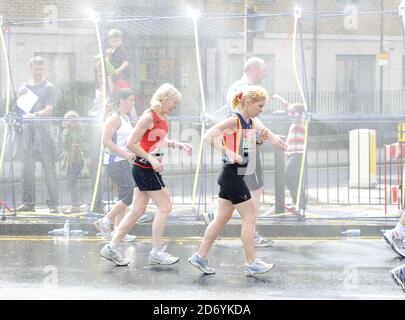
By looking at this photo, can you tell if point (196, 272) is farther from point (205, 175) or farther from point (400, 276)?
point (205, 175)

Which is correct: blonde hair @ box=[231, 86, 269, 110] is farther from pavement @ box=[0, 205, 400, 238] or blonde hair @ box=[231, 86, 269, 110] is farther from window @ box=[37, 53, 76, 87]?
window @ box=[37, 53, 76, 87]

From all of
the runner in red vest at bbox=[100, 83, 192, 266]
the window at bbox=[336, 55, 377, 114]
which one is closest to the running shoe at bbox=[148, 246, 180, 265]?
the runner in red vest at bbox=[100, 83, 192, 266]

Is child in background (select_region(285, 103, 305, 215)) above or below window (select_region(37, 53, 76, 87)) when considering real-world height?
below

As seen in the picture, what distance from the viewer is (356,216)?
36.3 ft

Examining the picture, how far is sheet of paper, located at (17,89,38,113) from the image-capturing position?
1161cm

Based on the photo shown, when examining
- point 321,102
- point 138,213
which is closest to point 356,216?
point 138,213

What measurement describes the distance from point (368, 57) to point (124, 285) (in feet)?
64.2

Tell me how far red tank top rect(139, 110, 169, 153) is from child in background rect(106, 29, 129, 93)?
11.3ft

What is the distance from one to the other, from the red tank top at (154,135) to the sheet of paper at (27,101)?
361 cm

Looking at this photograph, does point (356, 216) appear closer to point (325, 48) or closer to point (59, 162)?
point (59, 162)

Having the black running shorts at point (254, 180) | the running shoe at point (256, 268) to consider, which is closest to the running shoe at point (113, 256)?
the running shoe at point (256, 268)

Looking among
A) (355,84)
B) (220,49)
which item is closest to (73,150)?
(220,49)

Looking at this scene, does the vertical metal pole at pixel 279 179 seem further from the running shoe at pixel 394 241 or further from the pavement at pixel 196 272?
the running shoe at pixel 394 241

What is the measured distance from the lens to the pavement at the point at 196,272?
23.8ft
